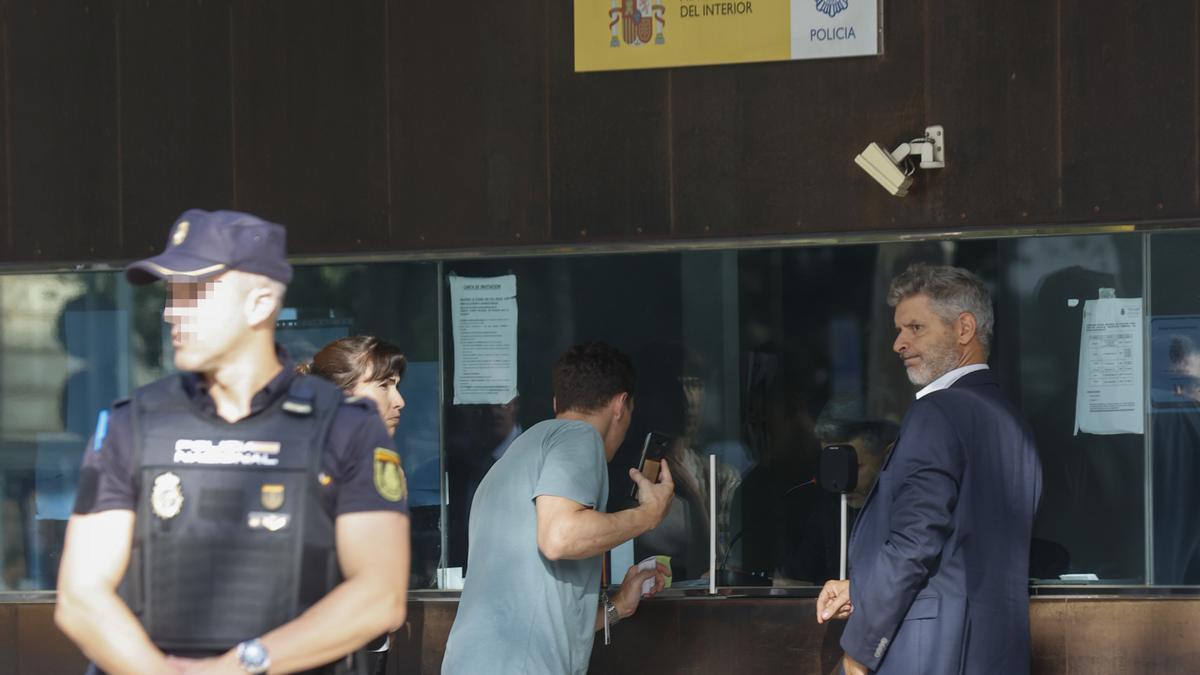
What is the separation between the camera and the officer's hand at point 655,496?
4867 mm

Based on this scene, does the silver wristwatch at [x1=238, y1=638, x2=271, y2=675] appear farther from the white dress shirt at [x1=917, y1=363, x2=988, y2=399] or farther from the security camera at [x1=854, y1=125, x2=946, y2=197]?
the security camera at [x1=854, y1=125, x2=946, y2=197]

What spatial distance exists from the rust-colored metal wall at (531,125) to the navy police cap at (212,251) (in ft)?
12.6

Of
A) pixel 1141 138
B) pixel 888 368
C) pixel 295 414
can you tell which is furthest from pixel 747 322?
pixel 295 414

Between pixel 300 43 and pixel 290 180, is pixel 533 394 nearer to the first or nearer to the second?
pixel 290 180

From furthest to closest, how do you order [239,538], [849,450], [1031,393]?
[1031,393] < [849,450] < [239,538]

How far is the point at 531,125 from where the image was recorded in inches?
266

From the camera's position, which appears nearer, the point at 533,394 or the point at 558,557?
the point at 558,557

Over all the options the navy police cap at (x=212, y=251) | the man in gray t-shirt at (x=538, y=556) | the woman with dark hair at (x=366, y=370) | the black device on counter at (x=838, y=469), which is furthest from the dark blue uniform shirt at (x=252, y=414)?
the black device on counter at (x=838, y=469)

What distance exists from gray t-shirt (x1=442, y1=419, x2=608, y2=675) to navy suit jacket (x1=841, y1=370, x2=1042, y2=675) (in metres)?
0.83

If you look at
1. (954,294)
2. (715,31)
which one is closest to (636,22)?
(715,31)

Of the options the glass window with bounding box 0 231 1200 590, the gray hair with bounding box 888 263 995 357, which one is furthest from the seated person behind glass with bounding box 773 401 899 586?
the gray hair with bounding box 888 263 995 357

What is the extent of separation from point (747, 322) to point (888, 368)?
2.13 ft

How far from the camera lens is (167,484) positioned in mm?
2826

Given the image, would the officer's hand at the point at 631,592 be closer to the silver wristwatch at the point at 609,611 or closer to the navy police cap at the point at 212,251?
the silver wristwatch at the point at 609,611
